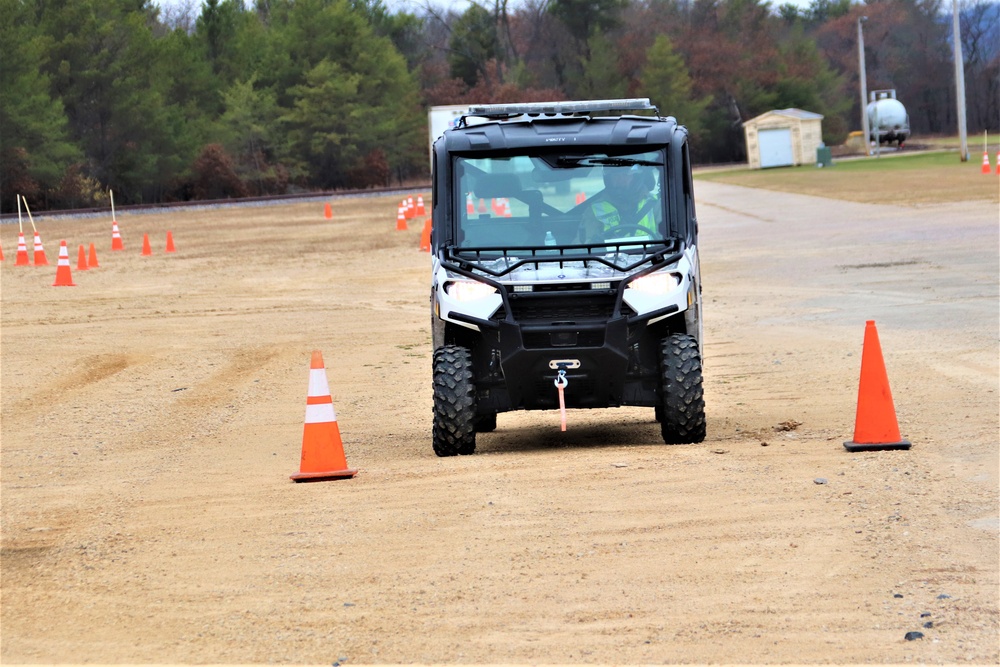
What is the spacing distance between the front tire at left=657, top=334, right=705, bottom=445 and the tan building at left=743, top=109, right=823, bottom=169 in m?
68.9

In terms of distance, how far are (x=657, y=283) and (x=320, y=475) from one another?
2.47 metres

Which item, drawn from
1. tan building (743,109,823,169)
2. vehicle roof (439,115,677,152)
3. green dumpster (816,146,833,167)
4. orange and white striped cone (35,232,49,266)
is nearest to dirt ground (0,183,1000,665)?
vehicle roof (439,115,677,152)

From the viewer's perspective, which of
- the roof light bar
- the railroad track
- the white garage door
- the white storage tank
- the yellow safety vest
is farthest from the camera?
the white storage tank

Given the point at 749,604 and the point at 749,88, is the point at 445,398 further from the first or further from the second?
the point at 749,88

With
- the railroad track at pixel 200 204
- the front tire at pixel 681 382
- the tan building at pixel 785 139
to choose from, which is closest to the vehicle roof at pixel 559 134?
the front tire at pixel 681 382

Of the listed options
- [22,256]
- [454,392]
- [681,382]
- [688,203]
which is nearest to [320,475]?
[454,392]

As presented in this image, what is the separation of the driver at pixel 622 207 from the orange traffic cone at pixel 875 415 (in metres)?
1.68

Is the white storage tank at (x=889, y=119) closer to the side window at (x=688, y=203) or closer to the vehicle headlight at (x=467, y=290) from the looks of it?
the side window at (x=688, y=203)

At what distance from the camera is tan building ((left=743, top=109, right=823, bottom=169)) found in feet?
251

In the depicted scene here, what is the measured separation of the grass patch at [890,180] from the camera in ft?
130

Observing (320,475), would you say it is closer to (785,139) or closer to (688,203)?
(688,203)

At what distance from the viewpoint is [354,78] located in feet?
282

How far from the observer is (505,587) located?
654 cm

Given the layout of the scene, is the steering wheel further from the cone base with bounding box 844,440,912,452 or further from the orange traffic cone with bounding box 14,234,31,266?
the orange traffic cone with bounding box 14,234,31,266
